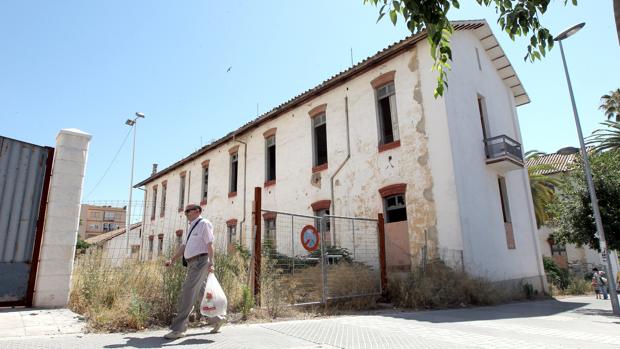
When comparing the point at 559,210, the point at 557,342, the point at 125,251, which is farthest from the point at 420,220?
the point at 125,251

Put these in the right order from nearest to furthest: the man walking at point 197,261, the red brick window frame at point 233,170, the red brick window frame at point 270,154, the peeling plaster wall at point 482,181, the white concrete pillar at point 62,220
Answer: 1. the man walking at point 197,261
2. the white concrete pillar at point 62,220
3. the peeling plaster wall at point 482,181
4. the red brick window frame at point 270,154
5. the red brick window frame at point 233,170

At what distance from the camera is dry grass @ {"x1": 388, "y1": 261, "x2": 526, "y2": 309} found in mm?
9656

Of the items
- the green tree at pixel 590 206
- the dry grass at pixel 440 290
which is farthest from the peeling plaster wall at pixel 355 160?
the green tree at pixel 590 206

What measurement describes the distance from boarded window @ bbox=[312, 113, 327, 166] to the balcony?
6466 mm

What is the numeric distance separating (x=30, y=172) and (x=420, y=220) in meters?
10.4

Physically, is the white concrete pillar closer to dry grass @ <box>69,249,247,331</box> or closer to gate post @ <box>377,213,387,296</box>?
dry grass @ <box>69,249,247,331</box>

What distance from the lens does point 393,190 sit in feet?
45.1

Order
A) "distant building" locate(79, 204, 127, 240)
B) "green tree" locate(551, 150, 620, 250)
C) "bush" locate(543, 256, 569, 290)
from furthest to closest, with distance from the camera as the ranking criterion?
1. "distant building" locate(79, 204, 127, 240)
2. "bush" locate(543, 256, 569, 290)
3. "green tree" locate(551, 150, 620, 250)

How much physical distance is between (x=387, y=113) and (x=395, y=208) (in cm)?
365

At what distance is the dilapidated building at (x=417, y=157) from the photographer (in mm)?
12719

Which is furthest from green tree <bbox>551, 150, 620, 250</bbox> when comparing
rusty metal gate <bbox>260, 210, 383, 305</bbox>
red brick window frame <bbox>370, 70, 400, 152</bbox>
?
rusty metal gate <bbox>260, 210, 383, 305</bbox>

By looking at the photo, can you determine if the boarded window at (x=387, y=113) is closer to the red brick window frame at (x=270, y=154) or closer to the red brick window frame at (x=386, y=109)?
the red brick window frame at (x=386, y=109)

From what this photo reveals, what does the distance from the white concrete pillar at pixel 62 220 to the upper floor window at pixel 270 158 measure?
511 inches

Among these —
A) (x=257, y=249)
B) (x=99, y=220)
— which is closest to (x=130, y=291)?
(x=257, y=249)
